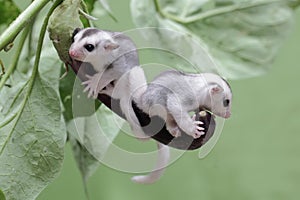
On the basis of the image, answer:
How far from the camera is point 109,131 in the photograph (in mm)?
479

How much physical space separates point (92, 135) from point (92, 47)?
0.20 m

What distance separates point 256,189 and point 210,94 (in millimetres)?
647

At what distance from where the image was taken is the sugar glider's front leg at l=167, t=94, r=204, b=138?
0.27m

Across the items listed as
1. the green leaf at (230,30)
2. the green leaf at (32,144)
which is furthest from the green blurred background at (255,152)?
the green leaf at (32,144)

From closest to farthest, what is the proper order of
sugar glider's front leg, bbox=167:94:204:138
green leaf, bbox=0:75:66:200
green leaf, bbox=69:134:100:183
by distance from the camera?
sugar glider's front leg, bbox=167:94:204:138
green leaf, bbox=0:75:66:200
green leaf, bbox=69:134:100:183

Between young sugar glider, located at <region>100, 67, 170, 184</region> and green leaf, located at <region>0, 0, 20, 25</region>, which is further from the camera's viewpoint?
green leaf, located at <region>0, 0, 20, 25</region>

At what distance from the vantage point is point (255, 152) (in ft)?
2.93

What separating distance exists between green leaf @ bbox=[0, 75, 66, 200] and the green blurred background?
1.66 feet

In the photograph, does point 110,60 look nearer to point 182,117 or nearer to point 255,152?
point 182,117

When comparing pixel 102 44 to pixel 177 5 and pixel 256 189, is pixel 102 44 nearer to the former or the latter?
pixel 177 5

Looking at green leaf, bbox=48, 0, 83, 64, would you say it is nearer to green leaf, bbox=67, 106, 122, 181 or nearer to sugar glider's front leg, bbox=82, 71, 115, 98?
sugar glider's front leg, bbox=82, 71, 115, 98

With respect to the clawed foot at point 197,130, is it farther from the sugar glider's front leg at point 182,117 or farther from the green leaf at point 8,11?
the green leaf at point 8,11

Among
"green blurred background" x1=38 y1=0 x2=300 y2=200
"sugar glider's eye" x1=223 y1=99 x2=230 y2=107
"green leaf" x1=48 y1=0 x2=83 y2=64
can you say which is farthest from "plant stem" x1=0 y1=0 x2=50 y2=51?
"green blurred background" x1=38 y1=0 x2=300 y2=200

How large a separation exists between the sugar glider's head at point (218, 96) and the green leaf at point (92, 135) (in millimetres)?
181
